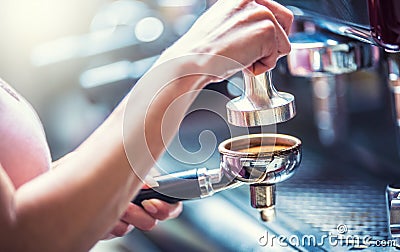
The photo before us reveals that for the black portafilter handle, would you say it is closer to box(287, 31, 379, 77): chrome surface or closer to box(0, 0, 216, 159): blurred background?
box(287, 31, 379, 77): chrome surface

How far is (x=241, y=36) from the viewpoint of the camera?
56 centimetres

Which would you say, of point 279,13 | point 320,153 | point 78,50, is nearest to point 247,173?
point 279,13

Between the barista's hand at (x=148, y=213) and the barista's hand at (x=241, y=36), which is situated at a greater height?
the barista's hand at (x=241, y=36)

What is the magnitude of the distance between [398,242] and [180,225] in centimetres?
29

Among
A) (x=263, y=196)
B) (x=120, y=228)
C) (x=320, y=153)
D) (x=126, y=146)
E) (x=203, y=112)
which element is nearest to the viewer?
(x=126, y=146)

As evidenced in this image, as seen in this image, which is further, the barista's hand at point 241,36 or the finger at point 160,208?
the finger at point 160,208

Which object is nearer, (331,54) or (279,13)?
(279,13)

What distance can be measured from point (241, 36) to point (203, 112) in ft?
2.08

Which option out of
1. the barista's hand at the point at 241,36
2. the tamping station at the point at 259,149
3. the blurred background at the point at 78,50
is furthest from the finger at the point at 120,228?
the blurred background at the point at 78,50

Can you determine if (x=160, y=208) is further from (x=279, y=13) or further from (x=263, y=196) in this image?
(x=279, y=13)

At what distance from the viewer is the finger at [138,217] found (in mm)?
727

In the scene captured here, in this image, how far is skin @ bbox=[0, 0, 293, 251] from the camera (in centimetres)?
52

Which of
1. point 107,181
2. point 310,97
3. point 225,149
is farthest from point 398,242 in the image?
point 310,97

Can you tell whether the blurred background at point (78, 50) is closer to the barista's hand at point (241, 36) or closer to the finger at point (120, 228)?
the finger at point (120, 228)
